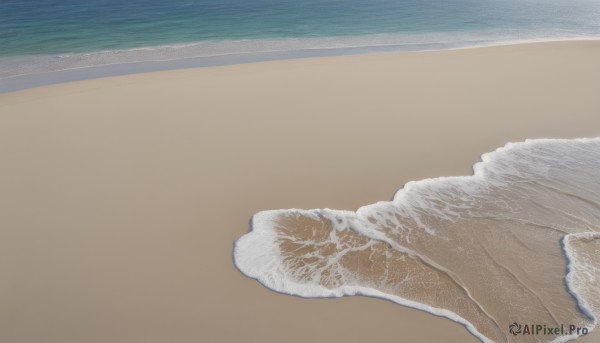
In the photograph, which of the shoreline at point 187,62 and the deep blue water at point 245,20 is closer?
the shoreline at point 187,62

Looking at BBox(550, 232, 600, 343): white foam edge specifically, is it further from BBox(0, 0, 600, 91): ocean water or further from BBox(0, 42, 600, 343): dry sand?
BBox(0, 0, 600, 91): ocean water

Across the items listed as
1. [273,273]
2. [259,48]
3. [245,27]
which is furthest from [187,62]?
[273,273]

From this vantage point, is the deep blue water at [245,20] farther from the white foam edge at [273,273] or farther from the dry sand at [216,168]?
the white foam edge at [273,273]

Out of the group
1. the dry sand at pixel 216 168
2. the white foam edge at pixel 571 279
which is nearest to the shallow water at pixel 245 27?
the dry sand at pixel 216 168

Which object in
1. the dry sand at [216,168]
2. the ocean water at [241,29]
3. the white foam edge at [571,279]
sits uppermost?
the ocean water at [241,29]

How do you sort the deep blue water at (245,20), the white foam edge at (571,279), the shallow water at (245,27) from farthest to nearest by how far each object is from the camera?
the deep blue water at (245,20) → the shallow water at (245,27) → the white foam edge at (571,279)

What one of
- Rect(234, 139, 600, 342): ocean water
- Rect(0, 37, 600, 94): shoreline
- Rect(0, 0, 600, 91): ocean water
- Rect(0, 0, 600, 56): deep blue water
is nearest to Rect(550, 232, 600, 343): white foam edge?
Rect(234, 139, 600, 342): ocean water

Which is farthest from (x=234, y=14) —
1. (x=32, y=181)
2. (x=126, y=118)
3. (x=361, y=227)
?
(x=361, y=227)
